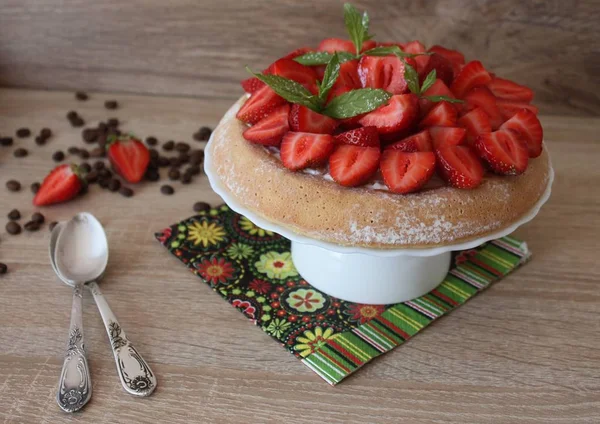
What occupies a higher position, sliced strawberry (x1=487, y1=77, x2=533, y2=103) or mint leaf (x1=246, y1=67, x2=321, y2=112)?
mint leaf (x1=246, y1=67, x2=321, y2=112)

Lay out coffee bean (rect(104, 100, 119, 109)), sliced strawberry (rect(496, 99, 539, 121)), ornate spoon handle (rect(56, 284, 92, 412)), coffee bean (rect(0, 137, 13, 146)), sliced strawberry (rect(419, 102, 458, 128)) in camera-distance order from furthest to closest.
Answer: coffee bean (rect(104, 100, 119, 109)) < coffee bean (rect(0, 137, 13, 146)) < sliced strawberry (rect(496, 99, 539, 121)) < sliced strawberry (rect(419, 102, 458, 128)) < ornate spoon handle (rect(56, 284, 92, 412))

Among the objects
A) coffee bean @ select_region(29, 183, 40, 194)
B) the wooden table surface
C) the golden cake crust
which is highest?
the golden cake crust

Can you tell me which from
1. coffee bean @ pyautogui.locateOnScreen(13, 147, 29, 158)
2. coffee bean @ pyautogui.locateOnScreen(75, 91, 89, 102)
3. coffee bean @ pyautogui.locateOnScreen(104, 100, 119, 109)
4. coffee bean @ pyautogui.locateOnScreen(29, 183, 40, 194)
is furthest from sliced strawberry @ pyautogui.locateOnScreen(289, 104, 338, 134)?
coffee bean @ pyautogui.locateOnScreen(75, 91, 89, 102)

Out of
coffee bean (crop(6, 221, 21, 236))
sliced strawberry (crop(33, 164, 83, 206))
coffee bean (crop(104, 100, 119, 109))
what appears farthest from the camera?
coffee bean (crop(104, 100, 119, 109))

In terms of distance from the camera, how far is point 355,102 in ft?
4.14

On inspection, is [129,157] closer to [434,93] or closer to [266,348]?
[266,348]

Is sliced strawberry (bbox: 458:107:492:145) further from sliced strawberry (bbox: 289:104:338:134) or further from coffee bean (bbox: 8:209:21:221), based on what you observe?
coffee bean (bbox: 8:209:21:221)

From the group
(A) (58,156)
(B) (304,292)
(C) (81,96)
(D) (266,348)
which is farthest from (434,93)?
(C) (81,96)

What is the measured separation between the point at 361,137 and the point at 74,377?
67 cm

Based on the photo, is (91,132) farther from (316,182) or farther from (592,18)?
(592,18)

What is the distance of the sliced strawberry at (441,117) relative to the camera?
1275 millimetres

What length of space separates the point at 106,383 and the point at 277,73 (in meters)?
0.68

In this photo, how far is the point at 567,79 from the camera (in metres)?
2.18

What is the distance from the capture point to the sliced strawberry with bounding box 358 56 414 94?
1.34 meters
